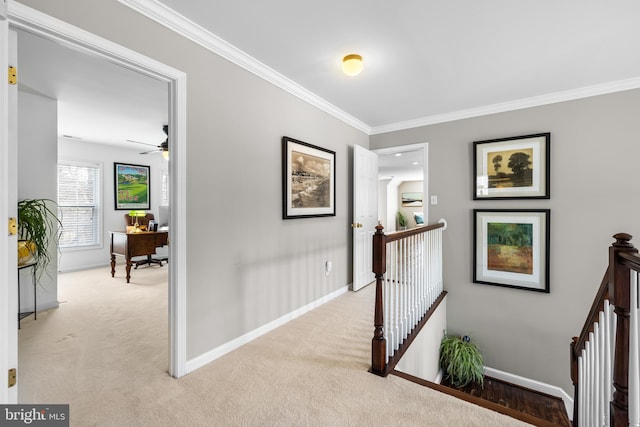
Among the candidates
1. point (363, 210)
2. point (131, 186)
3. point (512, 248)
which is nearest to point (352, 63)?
point (363, 210)

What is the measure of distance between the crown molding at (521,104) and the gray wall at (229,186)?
1.58m

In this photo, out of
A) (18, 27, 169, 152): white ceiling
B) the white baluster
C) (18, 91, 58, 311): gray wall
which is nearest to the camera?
the white baluster

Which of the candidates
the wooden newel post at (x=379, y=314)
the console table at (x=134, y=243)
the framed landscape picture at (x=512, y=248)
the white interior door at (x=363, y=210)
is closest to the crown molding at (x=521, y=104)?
the white interior door at (x=363, y=210)

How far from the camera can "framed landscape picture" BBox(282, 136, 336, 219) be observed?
2.77 m

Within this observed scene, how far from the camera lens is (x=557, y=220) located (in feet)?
10.1

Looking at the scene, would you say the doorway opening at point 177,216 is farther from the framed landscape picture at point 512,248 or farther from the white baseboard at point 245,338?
the framed landscape picture at point 512,248

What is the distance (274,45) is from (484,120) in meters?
2.73

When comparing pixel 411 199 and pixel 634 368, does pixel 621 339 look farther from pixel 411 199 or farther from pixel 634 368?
pixel 411 199

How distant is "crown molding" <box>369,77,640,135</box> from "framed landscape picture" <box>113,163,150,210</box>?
511 cm

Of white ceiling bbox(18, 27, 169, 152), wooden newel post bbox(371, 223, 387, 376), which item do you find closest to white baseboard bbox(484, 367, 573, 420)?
A: wooden newel post bbox(371, 223, 387, 376)

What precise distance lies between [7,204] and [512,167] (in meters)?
4.19

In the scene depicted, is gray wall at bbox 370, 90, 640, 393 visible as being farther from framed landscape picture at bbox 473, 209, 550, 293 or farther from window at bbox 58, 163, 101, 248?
window at bbox 58, 163, 101, 248

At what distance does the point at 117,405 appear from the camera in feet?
5.30

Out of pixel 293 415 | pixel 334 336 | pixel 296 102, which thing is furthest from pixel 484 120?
pixel 293 415
